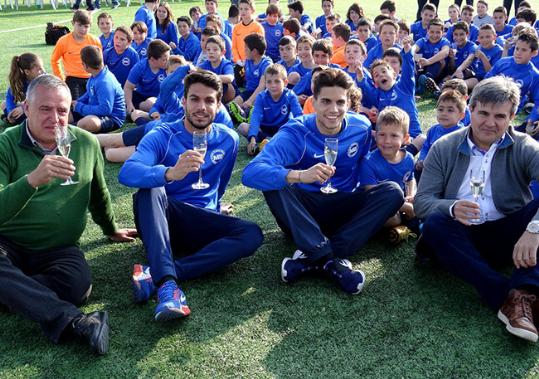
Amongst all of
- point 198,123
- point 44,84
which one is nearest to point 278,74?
point 198,123

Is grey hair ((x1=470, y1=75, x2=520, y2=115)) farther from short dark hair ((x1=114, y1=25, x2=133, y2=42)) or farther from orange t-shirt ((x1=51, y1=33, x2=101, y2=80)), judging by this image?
short dark hair ((x1=114, y1=25, x2=133, y2=42))

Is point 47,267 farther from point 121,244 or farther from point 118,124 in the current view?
point 118,124

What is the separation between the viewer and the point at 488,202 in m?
3.68

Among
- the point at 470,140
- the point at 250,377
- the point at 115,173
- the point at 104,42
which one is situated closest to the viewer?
the point at 250,377

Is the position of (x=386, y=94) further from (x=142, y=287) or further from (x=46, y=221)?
(x=46, y=221)

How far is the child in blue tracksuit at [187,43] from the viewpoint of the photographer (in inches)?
455

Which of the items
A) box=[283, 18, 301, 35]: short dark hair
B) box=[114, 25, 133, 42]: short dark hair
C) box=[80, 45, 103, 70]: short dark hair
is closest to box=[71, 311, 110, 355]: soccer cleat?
box=[80, 45, 103, 70]: short dark hair

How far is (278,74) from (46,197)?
3.88 meters

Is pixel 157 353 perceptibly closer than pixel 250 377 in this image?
No

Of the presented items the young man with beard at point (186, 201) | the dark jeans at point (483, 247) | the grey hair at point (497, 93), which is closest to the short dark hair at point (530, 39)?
the grey hair at point (497, 93)

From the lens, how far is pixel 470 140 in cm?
369

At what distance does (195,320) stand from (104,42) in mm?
8272

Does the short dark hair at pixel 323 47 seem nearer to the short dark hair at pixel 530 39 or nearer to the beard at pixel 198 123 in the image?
the short dark hair at pixel 530 39

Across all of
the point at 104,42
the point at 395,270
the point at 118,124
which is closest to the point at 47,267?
the point at 395,270
